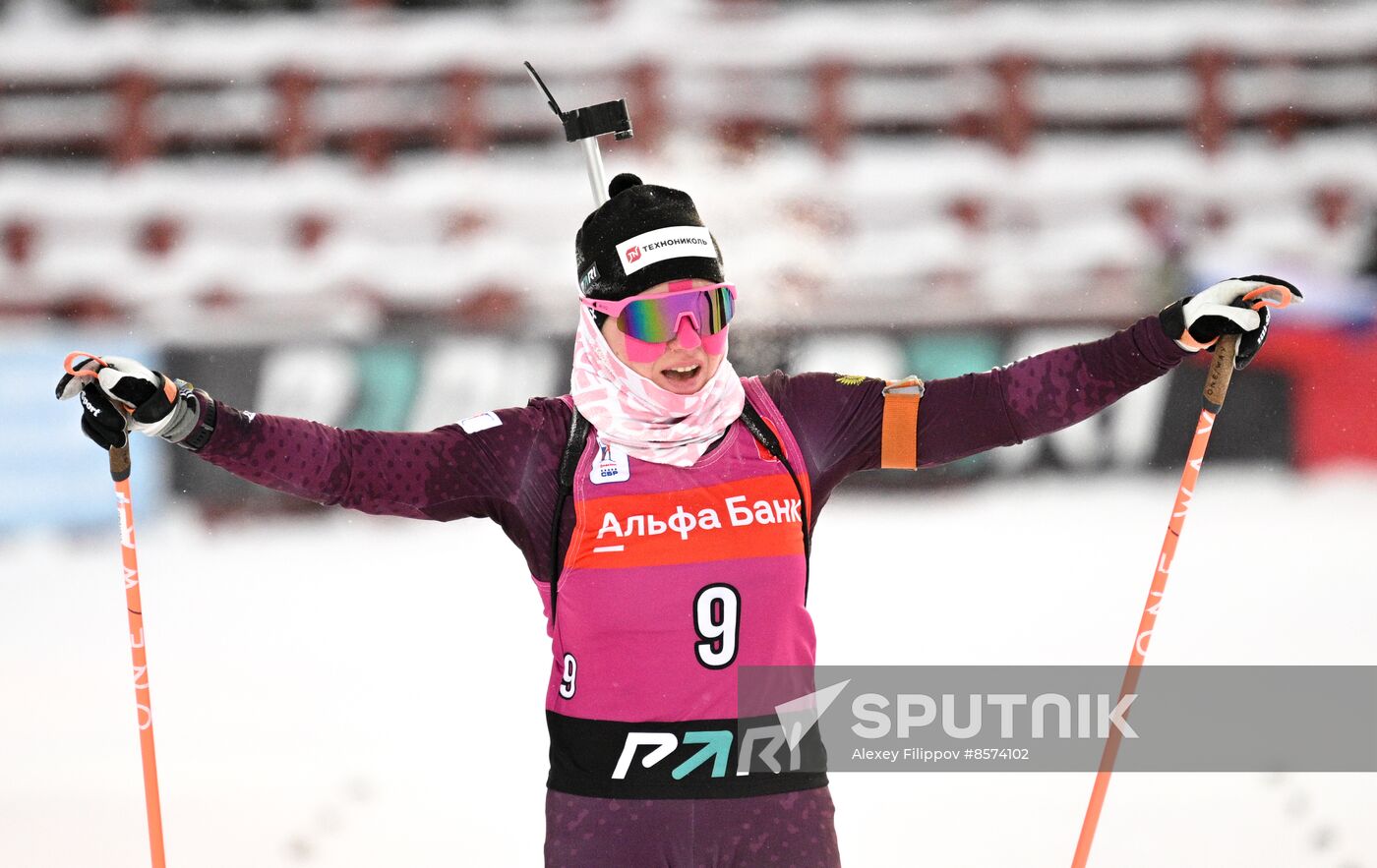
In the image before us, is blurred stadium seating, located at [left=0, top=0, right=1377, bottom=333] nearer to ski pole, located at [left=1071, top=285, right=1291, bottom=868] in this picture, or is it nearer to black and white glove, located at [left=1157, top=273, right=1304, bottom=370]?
ski pole, located at [left=1071, top=285, right=1291, bottom=868]

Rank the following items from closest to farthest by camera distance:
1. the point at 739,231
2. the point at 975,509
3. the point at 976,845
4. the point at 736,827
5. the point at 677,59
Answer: the point at 736,827 → the point at 976,845 → the point at 975,509 → the point at 739,231 → the point at 677,59

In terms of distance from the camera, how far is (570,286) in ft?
22.5

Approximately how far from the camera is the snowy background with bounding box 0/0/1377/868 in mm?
4855

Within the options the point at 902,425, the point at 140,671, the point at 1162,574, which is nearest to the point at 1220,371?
the point at 1162,574

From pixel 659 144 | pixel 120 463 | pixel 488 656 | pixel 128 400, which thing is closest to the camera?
pixel 128 400

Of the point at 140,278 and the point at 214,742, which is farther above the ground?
the point at 140,278

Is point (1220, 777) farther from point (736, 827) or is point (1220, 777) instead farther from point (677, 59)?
point (677, 59)

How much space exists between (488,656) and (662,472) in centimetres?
266

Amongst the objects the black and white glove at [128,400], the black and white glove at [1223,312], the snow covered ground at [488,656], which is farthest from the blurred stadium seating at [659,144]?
the black and white glove at [128,400]

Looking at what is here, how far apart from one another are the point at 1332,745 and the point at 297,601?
3647mm

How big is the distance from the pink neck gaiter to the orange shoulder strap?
256mm

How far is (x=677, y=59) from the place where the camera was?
7.03 m

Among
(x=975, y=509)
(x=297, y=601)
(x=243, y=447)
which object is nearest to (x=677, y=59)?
(x=975, y=509)

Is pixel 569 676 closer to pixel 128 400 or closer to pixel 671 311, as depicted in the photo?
pixel 671 311
